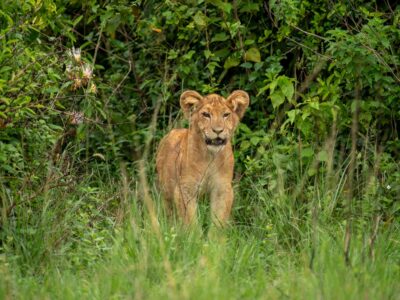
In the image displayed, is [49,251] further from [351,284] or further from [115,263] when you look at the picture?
[351,284]

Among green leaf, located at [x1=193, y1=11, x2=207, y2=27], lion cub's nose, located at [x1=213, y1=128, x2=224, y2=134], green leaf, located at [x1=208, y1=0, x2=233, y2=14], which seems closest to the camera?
lion cub's nose, located at [x1=213, y1=128, x2=224, y2=134]

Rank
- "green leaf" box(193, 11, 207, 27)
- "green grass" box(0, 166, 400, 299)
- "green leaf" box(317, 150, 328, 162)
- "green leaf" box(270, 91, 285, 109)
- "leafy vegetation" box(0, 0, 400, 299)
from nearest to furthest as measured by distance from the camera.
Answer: "green grass" box(0, 166, 400, 299), "leafy vegetation" box(0, 0, 400, 299), "green leaf" box(317, 150, 328, 162), "green leaf" box(270, 91, 285, 109), "green leaf" box(193, 11, 207, 27)

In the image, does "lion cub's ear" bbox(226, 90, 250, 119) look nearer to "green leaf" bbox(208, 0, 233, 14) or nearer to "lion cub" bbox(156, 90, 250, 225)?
"lion cub" bbox(156, 90, 250, 225)

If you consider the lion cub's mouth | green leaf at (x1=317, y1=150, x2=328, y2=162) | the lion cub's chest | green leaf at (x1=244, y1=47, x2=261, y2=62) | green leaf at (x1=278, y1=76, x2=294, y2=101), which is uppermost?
green leaf at (x1=244, y1=47, x2=261, y2=62)

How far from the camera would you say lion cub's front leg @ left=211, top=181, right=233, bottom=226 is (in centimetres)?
763

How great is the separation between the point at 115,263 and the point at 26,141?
6.23 feet

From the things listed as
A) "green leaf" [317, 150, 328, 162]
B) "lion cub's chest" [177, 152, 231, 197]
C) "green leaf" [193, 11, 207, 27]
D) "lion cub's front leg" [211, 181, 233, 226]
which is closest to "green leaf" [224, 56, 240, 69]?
"green leaf" [193, 11, 207, 27]

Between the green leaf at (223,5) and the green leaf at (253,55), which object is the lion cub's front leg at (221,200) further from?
the green leaf at (223,5)

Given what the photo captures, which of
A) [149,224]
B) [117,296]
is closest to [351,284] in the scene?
[117,296]

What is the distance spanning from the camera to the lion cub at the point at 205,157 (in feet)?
25.5

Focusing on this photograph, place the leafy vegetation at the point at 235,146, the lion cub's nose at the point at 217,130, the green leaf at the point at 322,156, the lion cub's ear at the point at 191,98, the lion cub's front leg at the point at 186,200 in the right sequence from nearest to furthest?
the leafy vegetation at the point at 235,146 → the lion cub's front leg at the point at 186,200 → the green leaf at the point at 322,156 → the lion cub's nose at the point at 217,130 → the lion cub's ear at the point at 191,98

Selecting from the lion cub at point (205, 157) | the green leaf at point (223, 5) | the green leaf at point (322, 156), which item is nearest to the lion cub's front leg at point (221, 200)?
the lion cub at point (205, 157)

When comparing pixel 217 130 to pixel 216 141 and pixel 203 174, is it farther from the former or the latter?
pixel 203 174

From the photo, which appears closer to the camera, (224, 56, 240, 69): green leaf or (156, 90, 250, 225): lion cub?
(156, 90, 250, 225): lion cub
